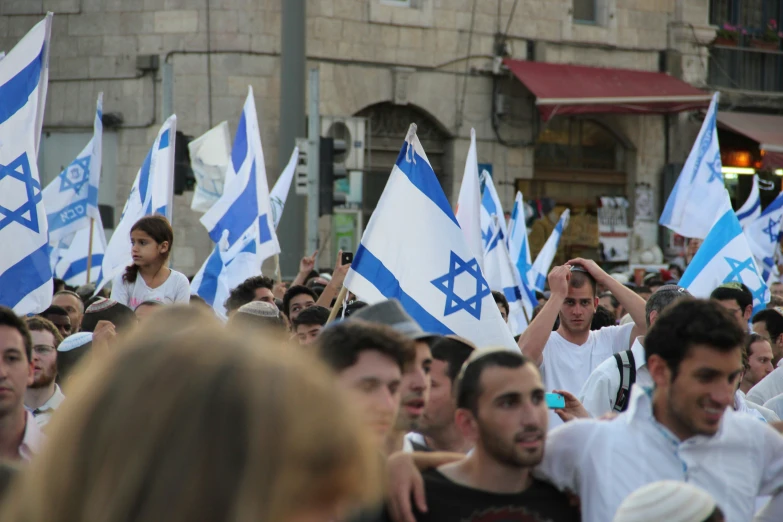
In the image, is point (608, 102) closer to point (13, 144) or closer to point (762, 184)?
point (762, 184)

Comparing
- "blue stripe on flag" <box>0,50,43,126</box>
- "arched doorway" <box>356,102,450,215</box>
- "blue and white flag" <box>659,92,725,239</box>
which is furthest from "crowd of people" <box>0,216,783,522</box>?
"arched doorway" <box>356,102,450,215</box>

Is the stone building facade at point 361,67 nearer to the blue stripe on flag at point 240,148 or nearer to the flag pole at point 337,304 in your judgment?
the blue stripe on flag at point 240,148

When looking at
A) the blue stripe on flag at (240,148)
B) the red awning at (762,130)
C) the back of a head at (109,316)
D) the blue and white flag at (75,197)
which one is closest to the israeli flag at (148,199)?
the blue stripe on flag at (240,148)

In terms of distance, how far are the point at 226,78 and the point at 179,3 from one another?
1.40 metres

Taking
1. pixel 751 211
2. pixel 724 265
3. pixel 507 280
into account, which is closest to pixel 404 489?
pixel 724 265

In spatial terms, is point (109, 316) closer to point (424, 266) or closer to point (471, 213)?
point (424, 266)

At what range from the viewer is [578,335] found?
6332mm

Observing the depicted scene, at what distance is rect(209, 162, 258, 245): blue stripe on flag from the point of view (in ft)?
36.1

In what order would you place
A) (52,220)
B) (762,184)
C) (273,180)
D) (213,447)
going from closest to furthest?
(213,447) < (52,220) < (273,180) < (762,184)

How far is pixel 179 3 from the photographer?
60.5ft

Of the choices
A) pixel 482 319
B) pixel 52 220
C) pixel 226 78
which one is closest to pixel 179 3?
pixel 226 78

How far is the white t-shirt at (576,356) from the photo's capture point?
20.1 ft

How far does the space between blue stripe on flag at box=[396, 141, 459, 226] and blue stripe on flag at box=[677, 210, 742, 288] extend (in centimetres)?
336

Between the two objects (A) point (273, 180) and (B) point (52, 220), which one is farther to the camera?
(A) point (273, 180)
